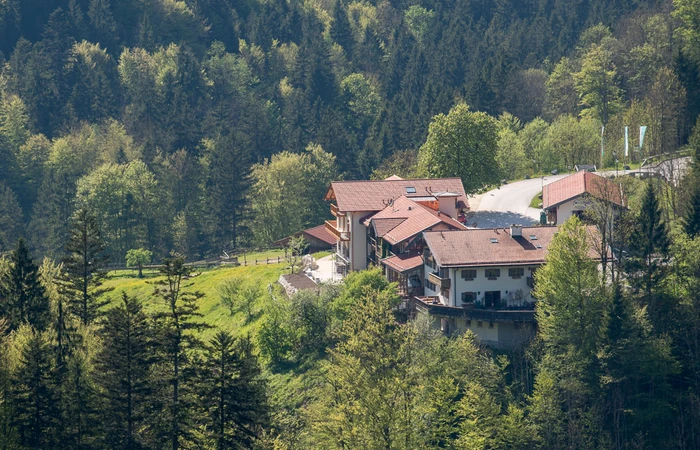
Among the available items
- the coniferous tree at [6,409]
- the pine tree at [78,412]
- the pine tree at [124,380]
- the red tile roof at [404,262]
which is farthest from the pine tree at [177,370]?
the red tile roof at [404,262]

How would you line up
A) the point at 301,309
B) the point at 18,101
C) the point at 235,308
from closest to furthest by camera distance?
the point at 301,309 → the point at 235,308 → the point at 18,101

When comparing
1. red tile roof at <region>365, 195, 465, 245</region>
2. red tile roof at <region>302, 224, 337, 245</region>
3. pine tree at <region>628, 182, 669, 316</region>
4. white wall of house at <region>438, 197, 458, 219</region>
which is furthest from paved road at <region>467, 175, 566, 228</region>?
pine tree at <region>628, 182, 669, 316</region>

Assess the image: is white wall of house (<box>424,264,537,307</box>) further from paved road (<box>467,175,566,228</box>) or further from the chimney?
paved road (<box>467,175,566,228</box>)

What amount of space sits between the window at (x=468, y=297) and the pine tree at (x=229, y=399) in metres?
20.6

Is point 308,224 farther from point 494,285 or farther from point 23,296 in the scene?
point 23,296

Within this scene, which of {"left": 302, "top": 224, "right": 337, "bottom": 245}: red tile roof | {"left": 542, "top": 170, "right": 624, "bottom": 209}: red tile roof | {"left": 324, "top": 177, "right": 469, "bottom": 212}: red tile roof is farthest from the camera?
{"left": 302, "top": 224, "right": 337, "bottom": 245}: red tile roof

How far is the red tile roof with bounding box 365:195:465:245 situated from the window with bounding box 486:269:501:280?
24.0 ft

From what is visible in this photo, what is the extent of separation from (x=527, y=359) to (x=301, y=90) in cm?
11097

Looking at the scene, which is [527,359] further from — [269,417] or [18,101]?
[18,101]

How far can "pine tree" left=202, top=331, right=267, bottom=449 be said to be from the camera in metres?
61.1

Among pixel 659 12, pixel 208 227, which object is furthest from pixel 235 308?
pixel 659 12

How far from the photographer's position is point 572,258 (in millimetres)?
73625

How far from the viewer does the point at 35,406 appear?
62781 mm

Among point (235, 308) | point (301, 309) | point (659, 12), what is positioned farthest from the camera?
point (659, 12)
